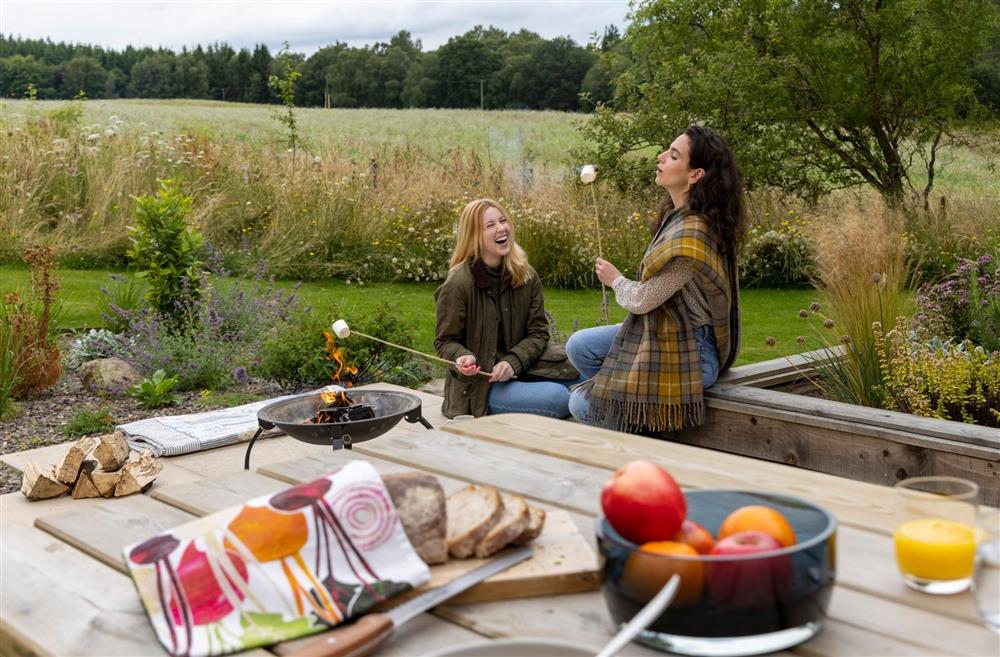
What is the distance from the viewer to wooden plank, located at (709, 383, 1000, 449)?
117 inches

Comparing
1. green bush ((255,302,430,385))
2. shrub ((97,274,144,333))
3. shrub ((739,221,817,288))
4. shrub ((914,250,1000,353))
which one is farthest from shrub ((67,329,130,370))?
shrub ((739,221,817,288))

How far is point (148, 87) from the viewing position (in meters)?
42.2

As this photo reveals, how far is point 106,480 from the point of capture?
352 centimetres

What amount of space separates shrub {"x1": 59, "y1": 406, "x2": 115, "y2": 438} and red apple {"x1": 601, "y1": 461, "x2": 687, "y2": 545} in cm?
398

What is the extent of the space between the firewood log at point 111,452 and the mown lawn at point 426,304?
1985mm

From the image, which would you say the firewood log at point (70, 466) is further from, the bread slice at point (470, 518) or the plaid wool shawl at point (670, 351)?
the bread slice at point (470, 518)

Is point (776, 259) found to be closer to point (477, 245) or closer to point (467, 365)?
point (477, 245)

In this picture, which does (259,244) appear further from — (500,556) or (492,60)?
(492,60)

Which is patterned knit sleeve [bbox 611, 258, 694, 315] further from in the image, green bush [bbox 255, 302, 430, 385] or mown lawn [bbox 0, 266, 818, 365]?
mown lawn [bbox 0, 266, 818, 365]

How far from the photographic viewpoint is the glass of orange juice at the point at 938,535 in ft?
4.05

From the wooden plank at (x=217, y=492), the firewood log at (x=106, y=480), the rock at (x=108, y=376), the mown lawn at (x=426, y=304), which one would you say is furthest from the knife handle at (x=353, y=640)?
the rock at (x=108, y=376)

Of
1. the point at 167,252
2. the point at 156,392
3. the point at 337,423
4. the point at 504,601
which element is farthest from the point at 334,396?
the point at 167,252

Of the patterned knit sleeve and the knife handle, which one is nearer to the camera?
the knife handle

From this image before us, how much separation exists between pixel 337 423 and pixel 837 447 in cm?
165
